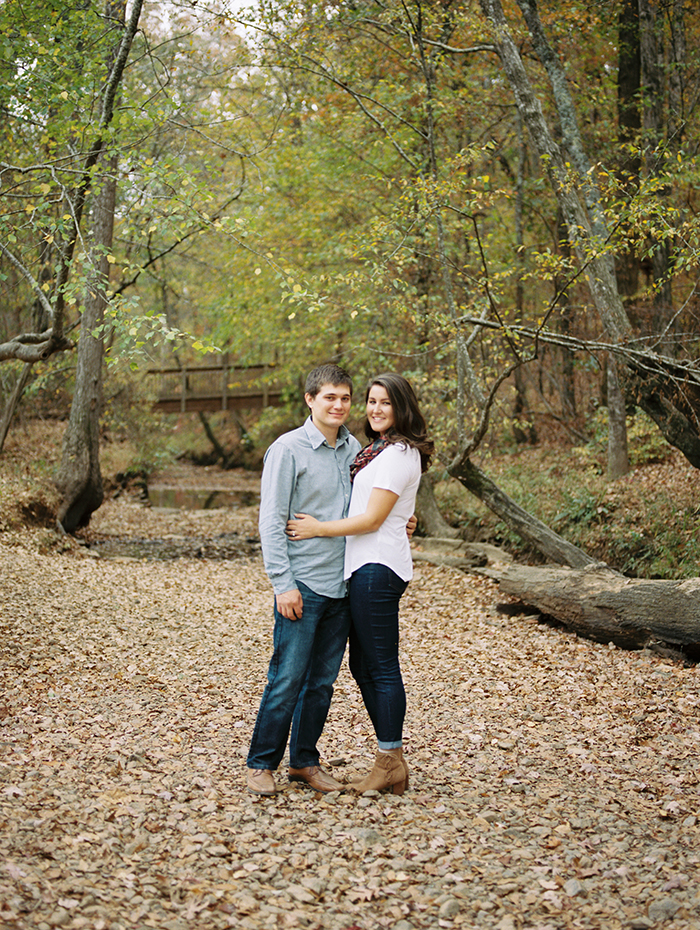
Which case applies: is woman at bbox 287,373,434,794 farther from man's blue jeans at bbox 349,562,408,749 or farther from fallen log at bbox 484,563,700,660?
fallen log at bbox 484,563,700,660

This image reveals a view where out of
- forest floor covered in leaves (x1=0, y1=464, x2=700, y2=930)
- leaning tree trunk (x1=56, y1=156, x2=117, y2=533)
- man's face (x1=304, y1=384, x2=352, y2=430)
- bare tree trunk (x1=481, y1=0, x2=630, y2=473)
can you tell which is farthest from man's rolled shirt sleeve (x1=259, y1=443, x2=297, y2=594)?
leaning tree trunk (x1=56, y1=156, x2=117, y2=533)

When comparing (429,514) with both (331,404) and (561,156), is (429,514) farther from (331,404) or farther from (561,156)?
(331,404)

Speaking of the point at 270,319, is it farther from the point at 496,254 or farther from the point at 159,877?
the point at 159,877

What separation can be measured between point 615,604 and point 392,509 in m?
3.64

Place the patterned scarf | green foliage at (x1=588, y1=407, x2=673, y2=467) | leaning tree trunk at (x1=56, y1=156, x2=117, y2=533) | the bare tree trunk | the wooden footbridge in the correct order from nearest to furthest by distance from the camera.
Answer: the patterned scarf < the bare tree trunk < green foliage at (x1=588, y1=407, x2=673, y2=467) < leaning tree trunk at (x1=56, y1=156, x2=117, y2=533) < the wooden footbridge

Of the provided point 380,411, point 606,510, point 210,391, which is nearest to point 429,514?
point 606,510

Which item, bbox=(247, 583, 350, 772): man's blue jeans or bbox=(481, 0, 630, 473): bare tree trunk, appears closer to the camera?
bbox=(247, 583, 350, 772): man's blue jeans

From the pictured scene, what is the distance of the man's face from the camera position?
3.50 metres

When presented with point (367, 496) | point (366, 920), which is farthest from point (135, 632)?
point (366, 920)

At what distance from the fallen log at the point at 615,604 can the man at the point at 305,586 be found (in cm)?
345

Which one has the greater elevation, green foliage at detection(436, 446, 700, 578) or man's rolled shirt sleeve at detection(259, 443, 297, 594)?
man's rolled shirt sleeve at detection(259, 443, 297, 594)

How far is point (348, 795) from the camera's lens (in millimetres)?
3598

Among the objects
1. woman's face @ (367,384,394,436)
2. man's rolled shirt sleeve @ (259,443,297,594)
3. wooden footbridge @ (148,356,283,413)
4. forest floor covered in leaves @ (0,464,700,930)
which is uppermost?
wooden footbridge @ (148,356,283,413)

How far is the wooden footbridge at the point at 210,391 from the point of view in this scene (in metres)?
23.9
